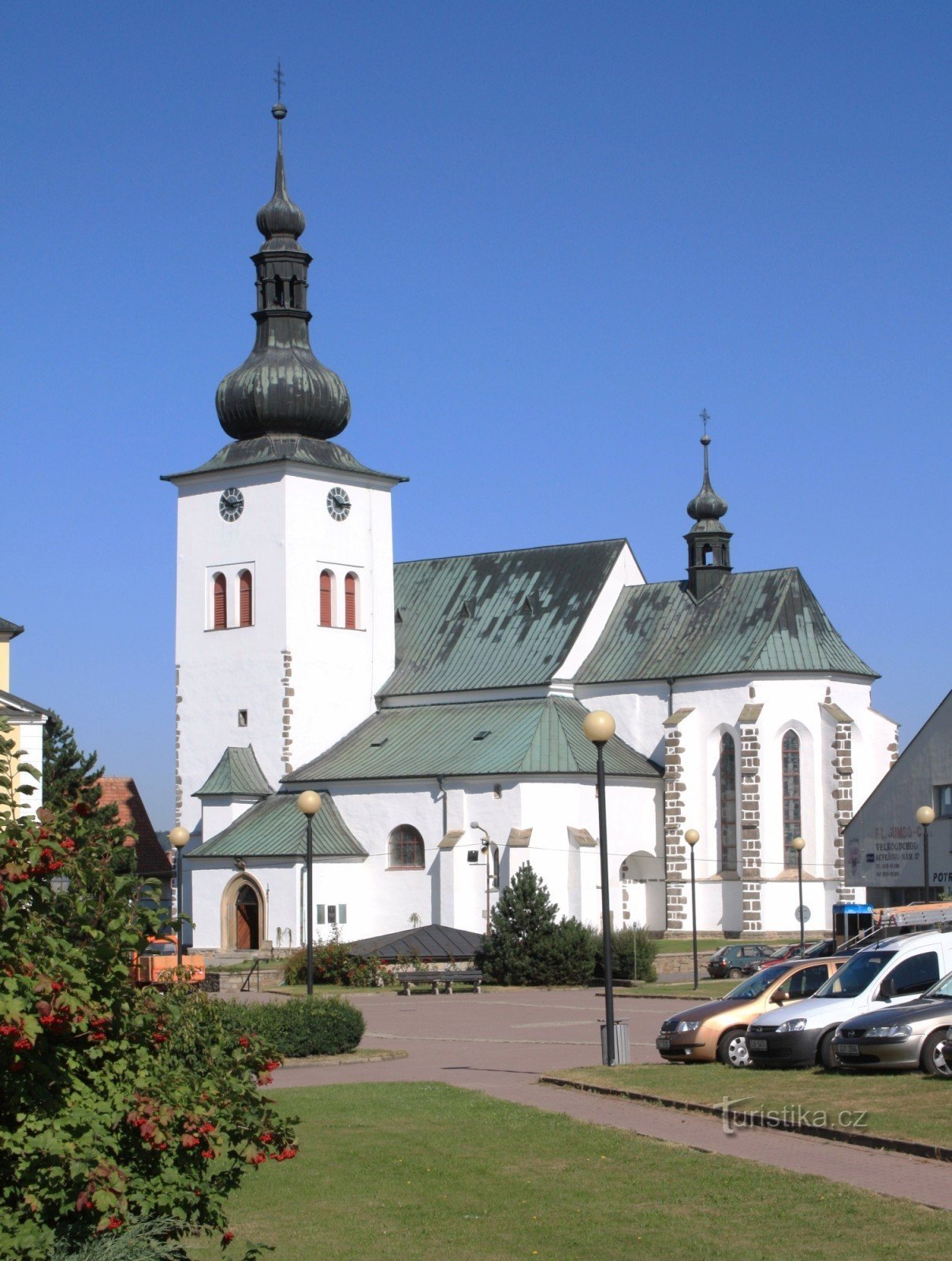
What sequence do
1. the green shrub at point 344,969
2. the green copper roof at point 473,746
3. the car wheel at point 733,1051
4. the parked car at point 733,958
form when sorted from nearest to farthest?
the car wheel at point 733,1051 < the parked car at point 733,958 < the green shrub at point 344,969 < the green copper roof at point 473,746

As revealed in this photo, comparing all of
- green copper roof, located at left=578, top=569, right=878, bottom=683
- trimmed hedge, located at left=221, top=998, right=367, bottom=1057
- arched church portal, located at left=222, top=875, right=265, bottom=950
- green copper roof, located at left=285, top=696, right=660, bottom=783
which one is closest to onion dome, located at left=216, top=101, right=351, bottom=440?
green copper roof, located at left=285, top=696, right=660, bottom=783

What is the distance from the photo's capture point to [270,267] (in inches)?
2463

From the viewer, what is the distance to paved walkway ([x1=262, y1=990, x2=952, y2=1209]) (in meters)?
15.1

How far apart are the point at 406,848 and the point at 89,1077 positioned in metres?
51.8

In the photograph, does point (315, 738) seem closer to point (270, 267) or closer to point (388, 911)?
point (388, 911)

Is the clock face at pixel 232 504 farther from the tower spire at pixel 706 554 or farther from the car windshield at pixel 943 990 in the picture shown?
the car windshield at pixel 943 990

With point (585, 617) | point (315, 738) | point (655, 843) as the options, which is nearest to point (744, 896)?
point (655, 843)

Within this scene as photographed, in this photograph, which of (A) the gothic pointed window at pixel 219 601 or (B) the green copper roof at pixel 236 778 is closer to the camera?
(B) the green copper roof at pixel 236 778

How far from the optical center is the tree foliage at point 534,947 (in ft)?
155

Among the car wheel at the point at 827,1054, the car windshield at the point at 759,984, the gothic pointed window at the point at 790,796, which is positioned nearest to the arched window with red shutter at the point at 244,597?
the gothic pointed window at the point at 790,796

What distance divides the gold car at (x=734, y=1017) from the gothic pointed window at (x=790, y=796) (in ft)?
116

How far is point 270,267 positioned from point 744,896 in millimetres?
26258

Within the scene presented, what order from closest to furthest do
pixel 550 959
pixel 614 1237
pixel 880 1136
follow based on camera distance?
pixel 614 1237 → pixel 880 1136 → pixel 550 959

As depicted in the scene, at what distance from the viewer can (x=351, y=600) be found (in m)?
65.8
